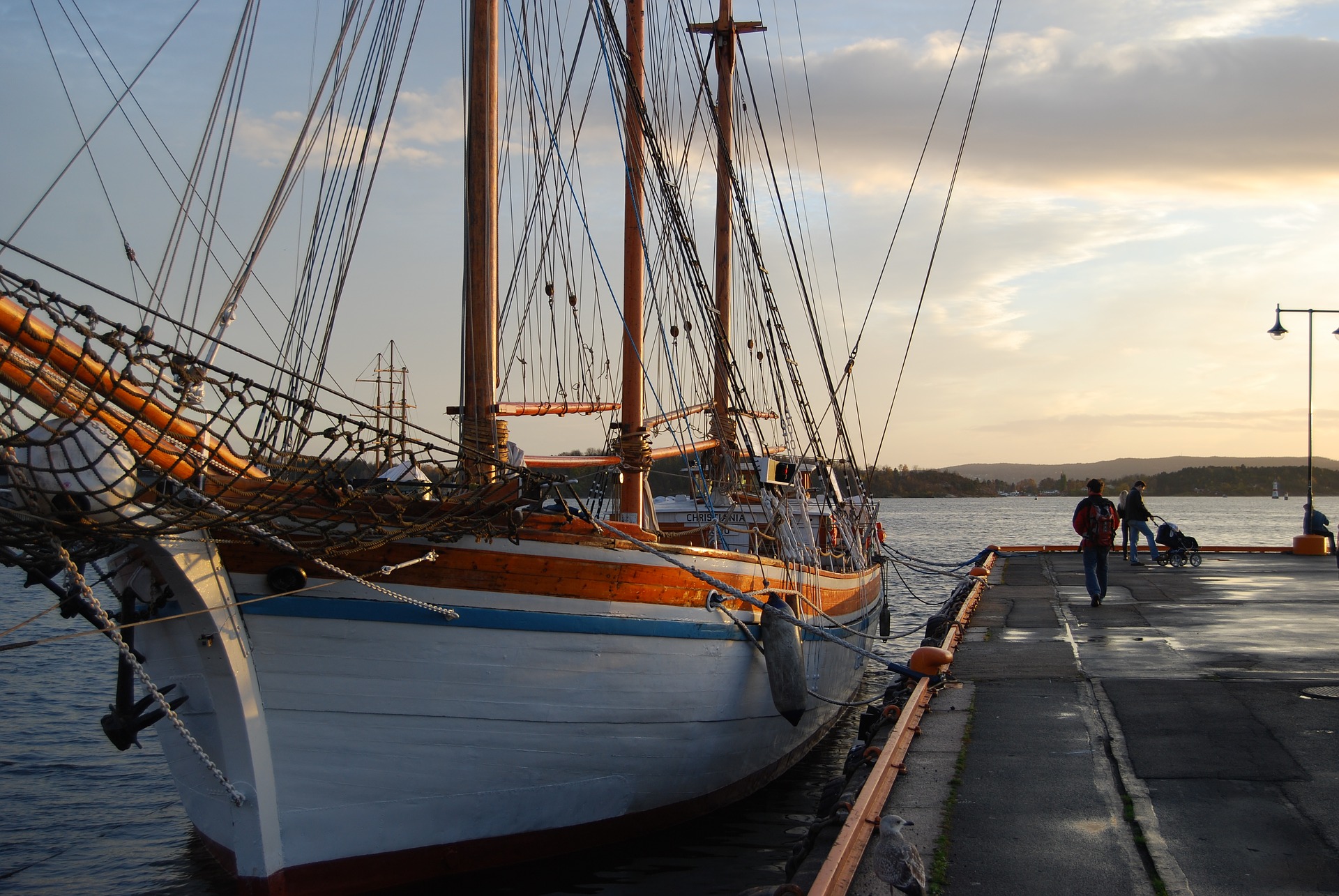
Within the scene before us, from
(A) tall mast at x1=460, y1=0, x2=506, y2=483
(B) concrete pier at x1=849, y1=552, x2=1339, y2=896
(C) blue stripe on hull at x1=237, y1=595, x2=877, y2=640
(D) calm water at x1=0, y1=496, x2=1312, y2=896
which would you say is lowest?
(D) calm water at x1=0, y1=496, x2=1312, y2=896

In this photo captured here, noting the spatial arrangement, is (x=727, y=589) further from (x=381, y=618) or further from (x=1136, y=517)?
(x=1136, y=517)

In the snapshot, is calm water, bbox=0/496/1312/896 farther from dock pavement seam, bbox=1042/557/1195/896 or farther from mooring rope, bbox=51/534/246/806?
dock pavement seam, bbox=1042/557/1195/896

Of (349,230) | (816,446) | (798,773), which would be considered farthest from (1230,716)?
(349,230)

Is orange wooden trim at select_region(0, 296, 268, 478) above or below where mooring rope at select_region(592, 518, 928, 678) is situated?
above

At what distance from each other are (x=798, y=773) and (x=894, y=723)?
12.1ft

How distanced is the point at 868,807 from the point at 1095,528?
31.2 ft

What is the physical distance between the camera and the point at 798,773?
12.4 m

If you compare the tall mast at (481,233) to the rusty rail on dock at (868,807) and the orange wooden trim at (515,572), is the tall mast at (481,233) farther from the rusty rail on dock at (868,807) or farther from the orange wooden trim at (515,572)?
the rusty rail on dock at (868,807)

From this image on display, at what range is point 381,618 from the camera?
7.16 m

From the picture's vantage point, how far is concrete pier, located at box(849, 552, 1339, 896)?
522 centimetres

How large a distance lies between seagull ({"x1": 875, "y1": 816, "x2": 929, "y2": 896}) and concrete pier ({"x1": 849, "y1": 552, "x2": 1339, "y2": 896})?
7.2 inches

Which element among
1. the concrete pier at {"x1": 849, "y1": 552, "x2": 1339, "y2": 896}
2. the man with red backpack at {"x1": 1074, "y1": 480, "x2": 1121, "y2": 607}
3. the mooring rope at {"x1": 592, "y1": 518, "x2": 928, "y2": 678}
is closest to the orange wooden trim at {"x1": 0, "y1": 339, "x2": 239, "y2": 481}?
the mooring rope at {"x1": 592, "y1": 518, "x2": 928, "y2": 678}

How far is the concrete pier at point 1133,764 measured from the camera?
5223mm

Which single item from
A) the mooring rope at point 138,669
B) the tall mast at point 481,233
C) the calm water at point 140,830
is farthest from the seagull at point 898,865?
the tall mast at point 481,233
